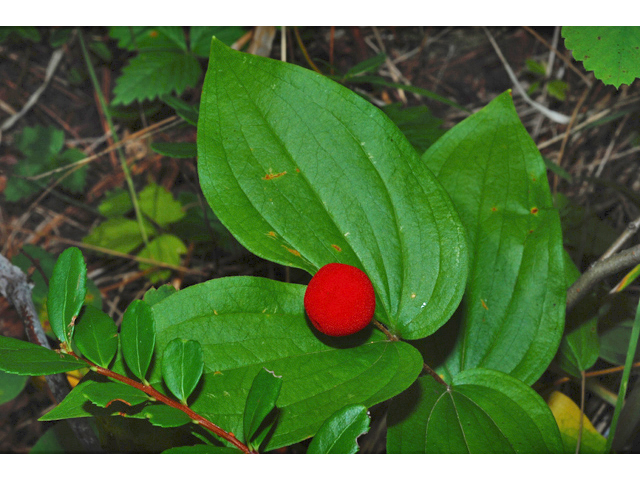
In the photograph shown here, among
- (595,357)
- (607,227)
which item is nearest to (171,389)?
(595,357)

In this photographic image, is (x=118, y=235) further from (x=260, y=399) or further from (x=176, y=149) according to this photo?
(x=260, y=399)

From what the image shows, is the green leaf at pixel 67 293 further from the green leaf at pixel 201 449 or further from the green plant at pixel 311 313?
the green leaf at pixel 201 449

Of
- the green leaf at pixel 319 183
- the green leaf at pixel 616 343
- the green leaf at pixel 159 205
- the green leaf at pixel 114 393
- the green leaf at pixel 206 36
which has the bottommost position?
the green leaf at pixel 616 343

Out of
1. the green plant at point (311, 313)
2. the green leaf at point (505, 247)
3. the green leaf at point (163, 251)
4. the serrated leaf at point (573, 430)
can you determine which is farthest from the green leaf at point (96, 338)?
the serrated leaf at point (573, 430)

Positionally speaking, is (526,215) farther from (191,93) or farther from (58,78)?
(58,78)

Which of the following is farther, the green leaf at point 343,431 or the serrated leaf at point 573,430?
the serrated leaf at point 573,430

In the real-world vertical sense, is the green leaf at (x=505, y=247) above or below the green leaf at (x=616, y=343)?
above
